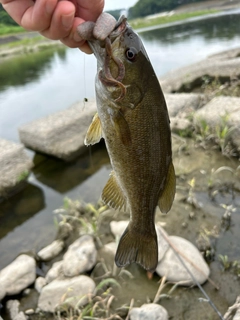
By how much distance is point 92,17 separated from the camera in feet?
5.84

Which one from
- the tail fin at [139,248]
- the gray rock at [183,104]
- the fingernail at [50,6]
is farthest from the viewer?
the gray rock at [183,104]

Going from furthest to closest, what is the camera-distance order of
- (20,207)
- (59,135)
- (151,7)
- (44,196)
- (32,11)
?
1. (151,7)
2. (59,135)
3. (44,196)
4. (20,207)
5. (32,11)

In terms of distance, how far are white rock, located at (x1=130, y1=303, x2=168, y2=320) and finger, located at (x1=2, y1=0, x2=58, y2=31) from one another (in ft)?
8.76

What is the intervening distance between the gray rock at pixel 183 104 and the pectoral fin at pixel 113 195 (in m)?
4.79

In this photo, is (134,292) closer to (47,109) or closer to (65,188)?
(65,188)

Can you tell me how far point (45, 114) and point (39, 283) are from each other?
22.6 feet

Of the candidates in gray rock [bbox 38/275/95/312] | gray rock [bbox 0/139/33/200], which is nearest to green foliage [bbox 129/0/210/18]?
gray rock [bbox 0/139/33/200]

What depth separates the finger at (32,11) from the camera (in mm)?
1595

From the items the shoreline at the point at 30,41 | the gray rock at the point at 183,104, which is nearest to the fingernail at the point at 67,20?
the gray rock at the point at 183,104

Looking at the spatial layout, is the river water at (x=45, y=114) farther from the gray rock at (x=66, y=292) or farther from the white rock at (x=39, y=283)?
the gray rock at (x=66, y=292)

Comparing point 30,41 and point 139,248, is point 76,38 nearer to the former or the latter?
point 139,248

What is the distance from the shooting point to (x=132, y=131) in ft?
5.82

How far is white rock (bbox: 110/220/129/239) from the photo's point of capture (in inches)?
162

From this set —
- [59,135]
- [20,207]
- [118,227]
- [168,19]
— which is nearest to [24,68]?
[59,135]
